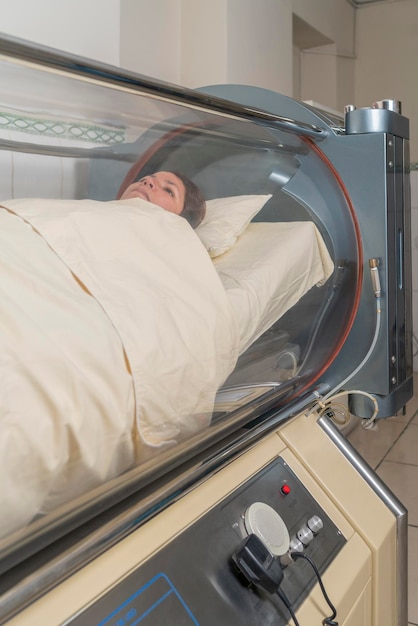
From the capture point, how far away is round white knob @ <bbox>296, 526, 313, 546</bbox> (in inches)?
38.0

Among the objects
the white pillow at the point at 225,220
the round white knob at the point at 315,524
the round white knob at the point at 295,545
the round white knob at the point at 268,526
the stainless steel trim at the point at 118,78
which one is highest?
the stainless steel trim at the point at 118,78

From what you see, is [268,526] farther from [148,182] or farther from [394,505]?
[148,182]

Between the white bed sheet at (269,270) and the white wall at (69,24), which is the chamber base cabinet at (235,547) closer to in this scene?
the white bed sheet at (269,270)

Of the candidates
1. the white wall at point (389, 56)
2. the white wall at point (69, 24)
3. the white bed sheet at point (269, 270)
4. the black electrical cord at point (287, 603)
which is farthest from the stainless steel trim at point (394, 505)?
the white wall at point (389, 56)

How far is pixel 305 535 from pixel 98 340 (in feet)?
1.72

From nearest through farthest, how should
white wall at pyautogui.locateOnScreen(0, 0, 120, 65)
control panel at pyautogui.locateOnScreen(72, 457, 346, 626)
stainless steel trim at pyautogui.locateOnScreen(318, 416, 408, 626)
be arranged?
control panel at pyautogui.locateOnScreen(72, 457, 346, 626) < stainless steel trim at pyautogui.locateOnScreen(318, 416, 408, 626) < white wall at pyautogui.locateOnScreen(0, 0, 120, 65)

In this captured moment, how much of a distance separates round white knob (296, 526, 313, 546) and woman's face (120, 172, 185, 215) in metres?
0.55

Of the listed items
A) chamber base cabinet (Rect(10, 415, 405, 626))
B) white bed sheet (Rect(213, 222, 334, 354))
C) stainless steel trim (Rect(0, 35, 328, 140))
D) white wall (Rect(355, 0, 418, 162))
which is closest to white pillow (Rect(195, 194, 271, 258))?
white bed sheet (Rect(213, 222, 334, 354))

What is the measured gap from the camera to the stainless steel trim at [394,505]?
1180mm

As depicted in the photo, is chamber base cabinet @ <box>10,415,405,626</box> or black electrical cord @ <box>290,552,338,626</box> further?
black electrical cord @ <box>290,552,338,626</box>

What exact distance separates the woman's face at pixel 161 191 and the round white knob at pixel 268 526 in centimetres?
47

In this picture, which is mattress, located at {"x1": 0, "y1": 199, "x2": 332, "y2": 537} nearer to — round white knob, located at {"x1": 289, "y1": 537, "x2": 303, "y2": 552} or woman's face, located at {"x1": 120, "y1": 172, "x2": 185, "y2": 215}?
woman's face, located at {"x1": 120, "y1": 172, "x2": 185, "y2": 215}

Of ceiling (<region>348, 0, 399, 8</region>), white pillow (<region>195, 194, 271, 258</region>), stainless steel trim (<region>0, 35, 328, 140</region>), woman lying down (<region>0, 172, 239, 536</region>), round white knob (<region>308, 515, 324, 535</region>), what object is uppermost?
ceiling (<region>348, 0, 399, 8</region>)

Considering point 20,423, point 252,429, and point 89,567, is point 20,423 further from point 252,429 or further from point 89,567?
point 252,429
